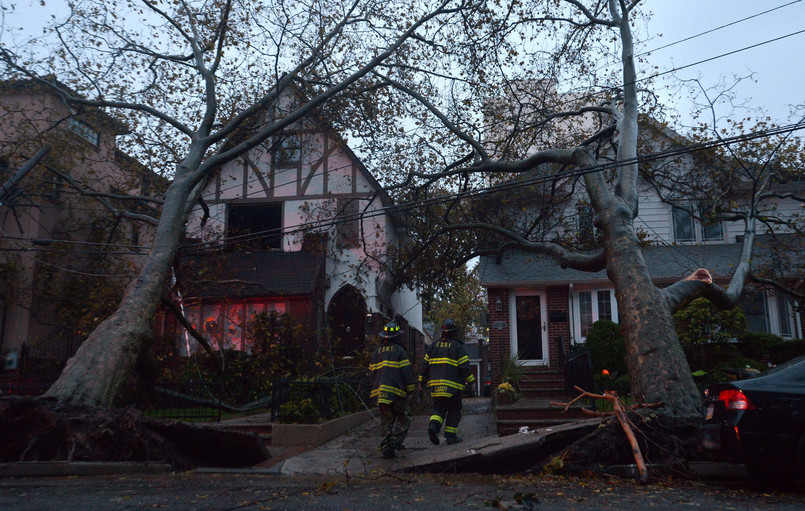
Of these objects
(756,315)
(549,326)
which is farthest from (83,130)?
(756,315)

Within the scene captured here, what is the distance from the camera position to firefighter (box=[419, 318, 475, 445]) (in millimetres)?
8359

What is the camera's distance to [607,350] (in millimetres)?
14344

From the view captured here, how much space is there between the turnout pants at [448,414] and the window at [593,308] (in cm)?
913

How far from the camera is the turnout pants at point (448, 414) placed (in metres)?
8.39

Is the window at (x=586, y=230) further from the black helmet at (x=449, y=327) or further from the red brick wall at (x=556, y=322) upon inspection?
the black helmet at (x=449, y=327)

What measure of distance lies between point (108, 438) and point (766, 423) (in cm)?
761

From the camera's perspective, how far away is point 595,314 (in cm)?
1662

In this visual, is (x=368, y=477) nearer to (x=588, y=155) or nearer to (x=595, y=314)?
(x=588, y=155)

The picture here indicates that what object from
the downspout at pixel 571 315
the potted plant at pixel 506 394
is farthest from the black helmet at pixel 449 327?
the downspout at pixel 571 315

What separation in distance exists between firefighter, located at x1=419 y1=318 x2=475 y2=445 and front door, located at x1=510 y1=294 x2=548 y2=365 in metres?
8.50

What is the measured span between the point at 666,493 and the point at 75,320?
15.6 m

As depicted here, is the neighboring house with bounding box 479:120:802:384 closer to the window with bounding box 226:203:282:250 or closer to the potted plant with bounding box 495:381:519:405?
the potted plant with bounding box 495:381:519:405

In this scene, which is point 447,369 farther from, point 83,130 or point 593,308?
point 83,130

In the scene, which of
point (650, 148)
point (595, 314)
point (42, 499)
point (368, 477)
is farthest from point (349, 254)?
point (42, 499)
